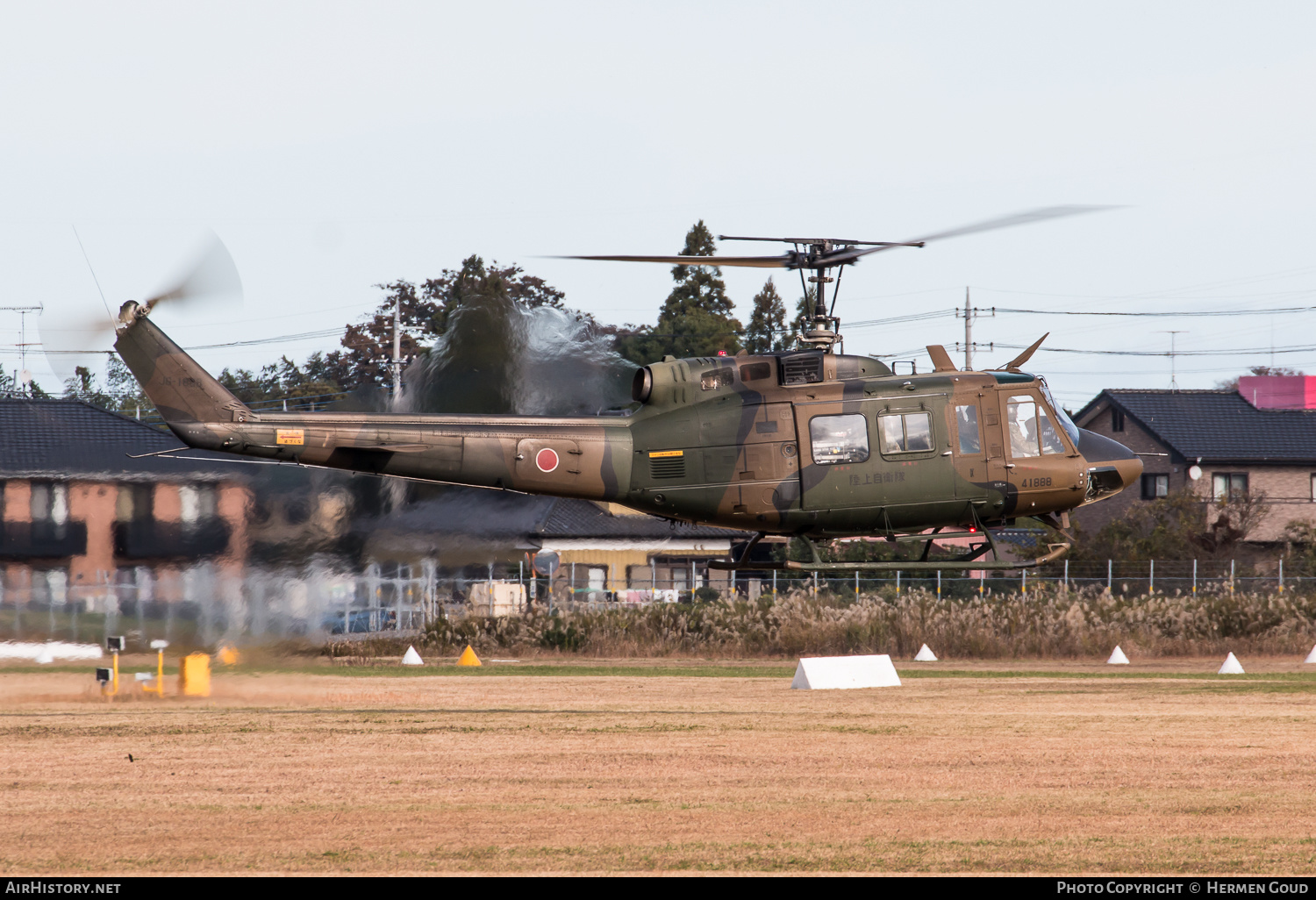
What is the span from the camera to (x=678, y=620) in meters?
36.1

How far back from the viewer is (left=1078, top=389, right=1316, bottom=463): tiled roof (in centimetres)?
7000

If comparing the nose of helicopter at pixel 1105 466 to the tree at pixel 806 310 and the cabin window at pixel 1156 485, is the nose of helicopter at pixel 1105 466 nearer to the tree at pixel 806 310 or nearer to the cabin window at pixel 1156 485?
the tree at pixel 806 310

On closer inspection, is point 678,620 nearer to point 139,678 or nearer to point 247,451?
point 139,678

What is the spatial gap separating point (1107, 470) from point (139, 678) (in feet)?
51.0

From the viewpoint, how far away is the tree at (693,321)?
281ft

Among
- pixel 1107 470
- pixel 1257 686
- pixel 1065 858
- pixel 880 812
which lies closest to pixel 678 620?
pixel 1257 686

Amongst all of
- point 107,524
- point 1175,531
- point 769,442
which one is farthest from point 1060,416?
point 1175,531

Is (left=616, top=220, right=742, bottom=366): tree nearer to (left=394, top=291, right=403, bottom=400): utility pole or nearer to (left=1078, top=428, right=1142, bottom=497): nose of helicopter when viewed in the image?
(left=394, top=291, right=403, bottom=400): utility pole

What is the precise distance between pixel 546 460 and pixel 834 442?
386 cm

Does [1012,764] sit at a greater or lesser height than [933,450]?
lesser

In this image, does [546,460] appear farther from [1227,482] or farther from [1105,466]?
[1227,482]

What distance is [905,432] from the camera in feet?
62.6

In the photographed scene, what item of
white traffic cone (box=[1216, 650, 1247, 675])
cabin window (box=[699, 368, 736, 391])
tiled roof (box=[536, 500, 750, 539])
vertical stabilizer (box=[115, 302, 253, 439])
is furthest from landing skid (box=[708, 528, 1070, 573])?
tiled roof (box=[536, 500, 750, 539])
